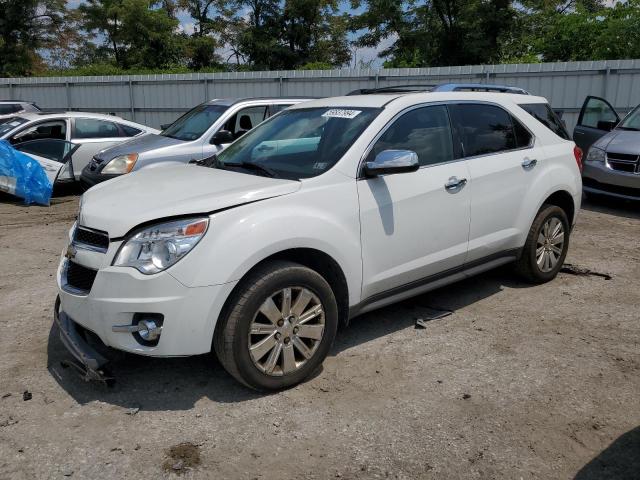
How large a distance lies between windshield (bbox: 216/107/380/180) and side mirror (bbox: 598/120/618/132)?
6972mm

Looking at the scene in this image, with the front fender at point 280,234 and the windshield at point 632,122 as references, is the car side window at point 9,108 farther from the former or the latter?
the front fender at point 280,234

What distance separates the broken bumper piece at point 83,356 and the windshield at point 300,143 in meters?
1.51

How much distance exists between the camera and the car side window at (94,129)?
10.4 metres

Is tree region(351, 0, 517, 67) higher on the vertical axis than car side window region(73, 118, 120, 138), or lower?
higher

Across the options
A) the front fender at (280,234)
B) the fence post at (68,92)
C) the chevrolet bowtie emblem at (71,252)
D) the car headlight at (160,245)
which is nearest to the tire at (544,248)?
the front fender at (280,234)

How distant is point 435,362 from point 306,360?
94cm

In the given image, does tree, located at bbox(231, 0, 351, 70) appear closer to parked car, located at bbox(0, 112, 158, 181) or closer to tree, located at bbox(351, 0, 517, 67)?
tree, located at bbox(351, 0, 517, 67)

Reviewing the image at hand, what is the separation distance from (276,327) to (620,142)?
24.6ft

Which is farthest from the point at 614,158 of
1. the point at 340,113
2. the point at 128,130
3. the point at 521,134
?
the point at 128,130

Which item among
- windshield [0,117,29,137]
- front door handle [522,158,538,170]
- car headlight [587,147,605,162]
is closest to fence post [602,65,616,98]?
car headlight [587,147,605,162]

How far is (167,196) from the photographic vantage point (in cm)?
350

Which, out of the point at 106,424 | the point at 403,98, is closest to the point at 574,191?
the point at 403,98

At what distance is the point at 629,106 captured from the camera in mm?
12523

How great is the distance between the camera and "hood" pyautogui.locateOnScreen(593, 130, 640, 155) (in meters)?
8.63
